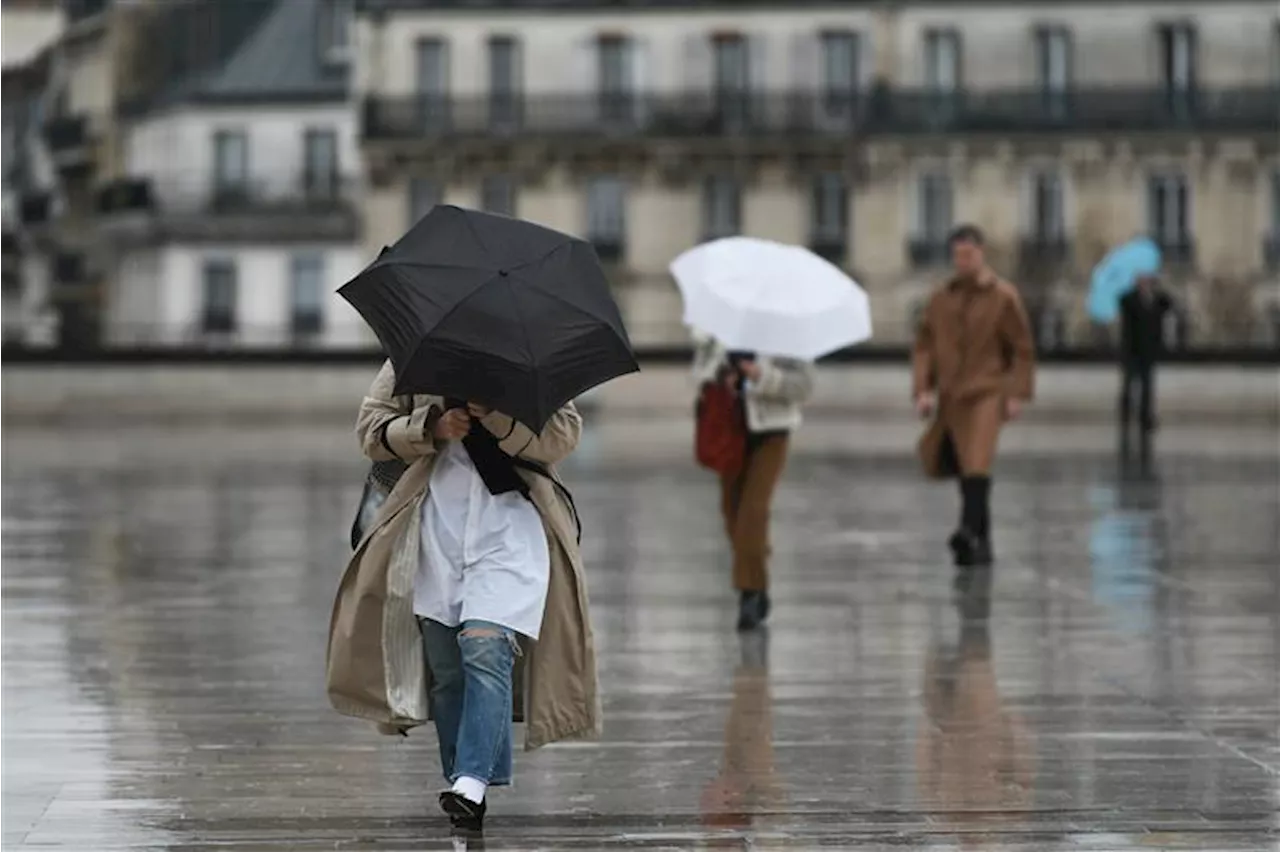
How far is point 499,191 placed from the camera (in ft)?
257

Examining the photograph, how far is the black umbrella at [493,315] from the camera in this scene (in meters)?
8.99

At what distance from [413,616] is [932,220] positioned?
6775 cm

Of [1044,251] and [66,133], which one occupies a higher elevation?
[66,133]

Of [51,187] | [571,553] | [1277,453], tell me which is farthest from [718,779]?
[51,187]

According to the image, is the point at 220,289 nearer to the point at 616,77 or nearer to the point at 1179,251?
the point at 616,77

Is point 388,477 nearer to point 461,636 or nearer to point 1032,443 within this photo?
point 461,636

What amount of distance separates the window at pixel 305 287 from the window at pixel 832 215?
17.4 metres

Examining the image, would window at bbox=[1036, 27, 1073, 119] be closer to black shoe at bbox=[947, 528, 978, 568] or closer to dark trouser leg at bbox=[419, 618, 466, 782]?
black shoe at bbox=[947, 528, 978, 568]

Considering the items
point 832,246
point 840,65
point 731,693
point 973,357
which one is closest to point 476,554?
point 731,693

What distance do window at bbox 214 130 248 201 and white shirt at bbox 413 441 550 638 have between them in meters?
80.9

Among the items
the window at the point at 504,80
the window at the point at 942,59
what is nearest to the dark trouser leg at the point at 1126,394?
the window at the point at 942,59

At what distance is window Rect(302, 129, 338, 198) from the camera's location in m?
89.8

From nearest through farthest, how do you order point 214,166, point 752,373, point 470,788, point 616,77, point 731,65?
1. point 470,788
2. point 752,373
3. point 731,65
4. point 616,77
5. point 214,166

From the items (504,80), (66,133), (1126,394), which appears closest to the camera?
(1126,394)
